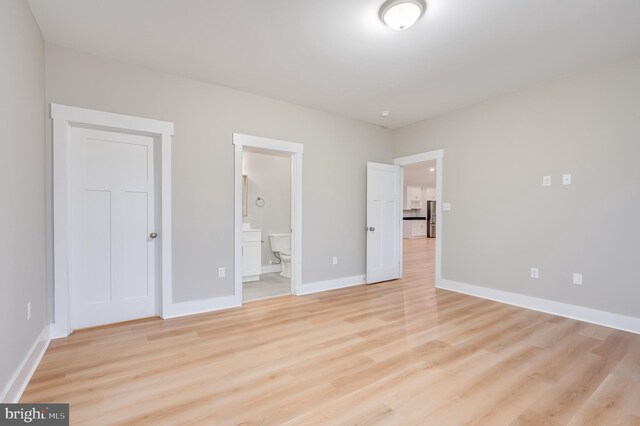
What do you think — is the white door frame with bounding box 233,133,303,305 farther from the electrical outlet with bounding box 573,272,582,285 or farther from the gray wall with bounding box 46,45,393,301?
the electrical outlet with bounding box 573,272,582,285

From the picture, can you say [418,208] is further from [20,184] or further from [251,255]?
[20,184]

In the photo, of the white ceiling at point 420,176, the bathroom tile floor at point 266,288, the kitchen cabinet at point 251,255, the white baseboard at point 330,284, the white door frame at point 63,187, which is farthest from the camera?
→ the white ceiling at point 420,176

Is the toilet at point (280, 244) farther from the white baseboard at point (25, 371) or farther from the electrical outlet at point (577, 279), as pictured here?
the electrical outlet at point (577, 279)

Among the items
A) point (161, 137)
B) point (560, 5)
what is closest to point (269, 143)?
point (161, 137)

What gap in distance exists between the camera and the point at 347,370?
220 cm

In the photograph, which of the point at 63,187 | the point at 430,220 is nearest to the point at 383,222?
the point at 63,187

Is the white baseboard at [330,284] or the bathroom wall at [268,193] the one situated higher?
the bathroom wall at [268,193]

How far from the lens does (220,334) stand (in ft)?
9.39

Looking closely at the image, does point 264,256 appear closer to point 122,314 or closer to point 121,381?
point 122,314

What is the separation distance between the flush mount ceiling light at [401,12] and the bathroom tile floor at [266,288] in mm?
3449

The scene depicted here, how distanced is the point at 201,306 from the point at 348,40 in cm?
318

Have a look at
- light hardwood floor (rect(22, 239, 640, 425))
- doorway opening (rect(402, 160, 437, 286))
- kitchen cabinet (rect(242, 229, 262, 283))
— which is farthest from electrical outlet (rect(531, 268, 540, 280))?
doorway opening (rect(402, 160, 437, 286))

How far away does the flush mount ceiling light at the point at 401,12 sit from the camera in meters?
2.14

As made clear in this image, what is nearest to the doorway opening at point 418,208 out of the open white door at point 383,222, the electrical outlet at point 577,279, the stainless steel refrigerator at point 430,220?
the stainless steel refrigerator at point 430,220
